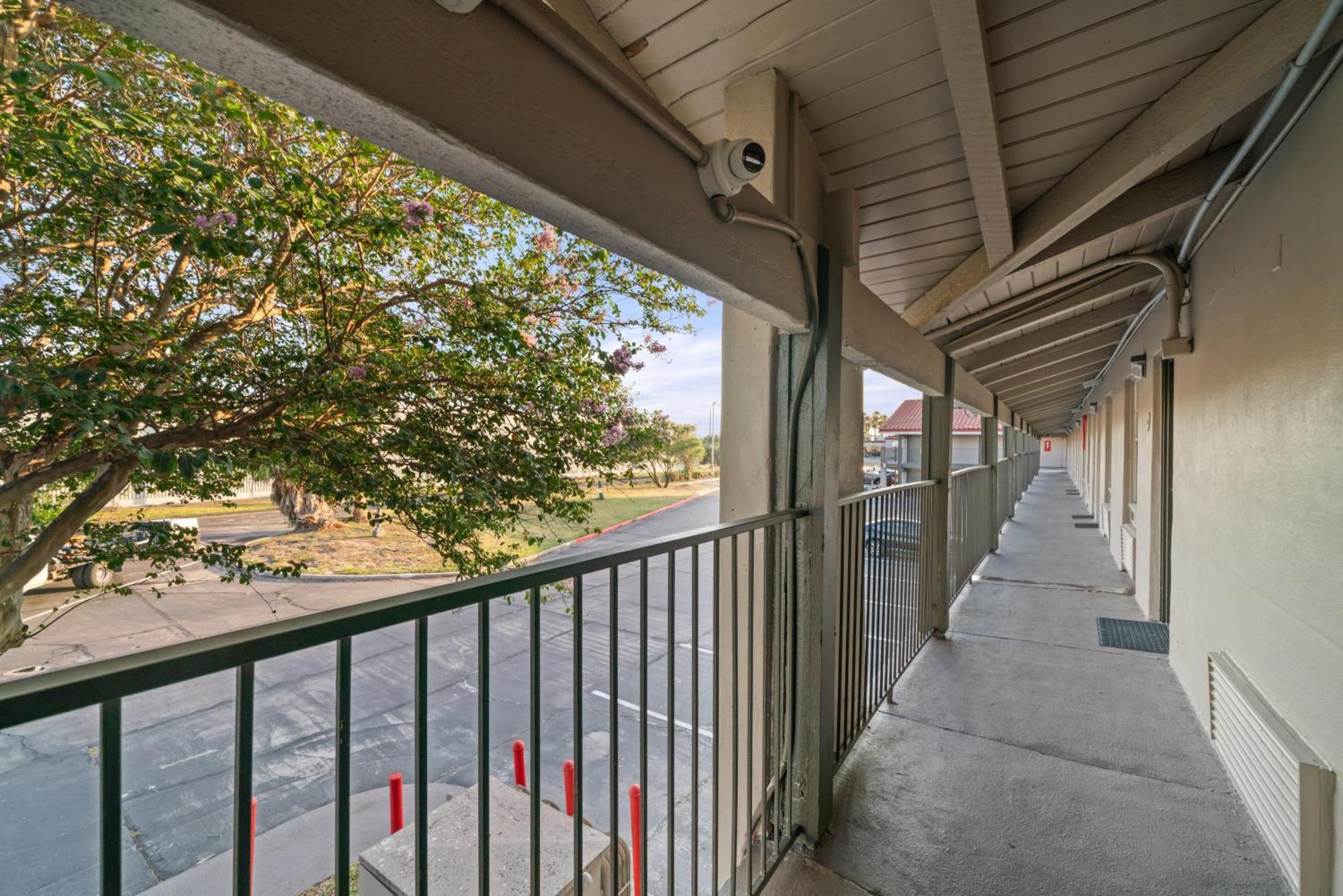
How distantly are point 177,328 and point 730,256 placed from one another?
2.49 meters

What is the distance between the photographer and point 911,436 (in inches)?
703

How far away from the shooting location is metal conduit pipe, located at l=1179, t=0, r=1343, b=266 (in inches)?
52.4

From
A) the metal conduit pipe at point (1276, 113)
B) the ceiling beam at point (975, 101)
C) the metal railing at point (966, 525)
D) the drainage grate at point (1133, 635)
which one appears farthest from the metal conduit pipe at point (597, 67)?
the drainage grate at point (1133, 635)

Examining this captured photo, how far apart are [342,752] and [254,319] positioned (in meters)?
2.68

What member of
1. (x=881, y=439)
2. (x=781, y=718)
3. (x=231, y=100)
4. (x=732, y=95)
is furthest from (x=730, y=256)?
(x=881, y=439)

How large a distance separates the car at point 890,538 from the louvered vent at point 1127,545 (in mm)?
2932

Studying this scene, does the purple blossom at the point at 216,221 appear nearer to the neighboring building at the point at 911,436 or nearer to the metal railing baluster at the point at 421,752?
the metal railing baluster at the point at 421,752

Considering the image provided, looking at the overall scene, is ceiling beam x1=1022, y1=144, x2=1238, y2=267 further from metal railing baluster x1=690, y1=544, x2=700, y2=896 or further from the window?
the window

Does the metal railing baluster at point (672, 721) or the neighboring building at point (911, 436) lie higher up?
the neighboring building at point (911, 436)

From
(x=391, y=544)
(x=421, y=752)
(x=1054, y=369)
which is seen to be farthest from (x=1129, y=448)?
(x=421, y=752)

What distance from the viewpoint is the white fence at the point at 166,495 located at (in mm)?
2719

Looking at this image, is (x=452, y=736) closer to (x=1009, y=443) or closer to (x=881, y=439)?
(x=1009, y=443)

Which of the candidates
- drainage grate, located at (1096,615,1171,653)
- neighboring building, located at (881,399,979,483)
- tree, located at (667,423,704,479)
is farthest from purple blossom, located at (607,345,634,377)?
neighboring building, located at (881,399,979,483)

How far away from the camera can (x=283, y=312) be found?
277cm
